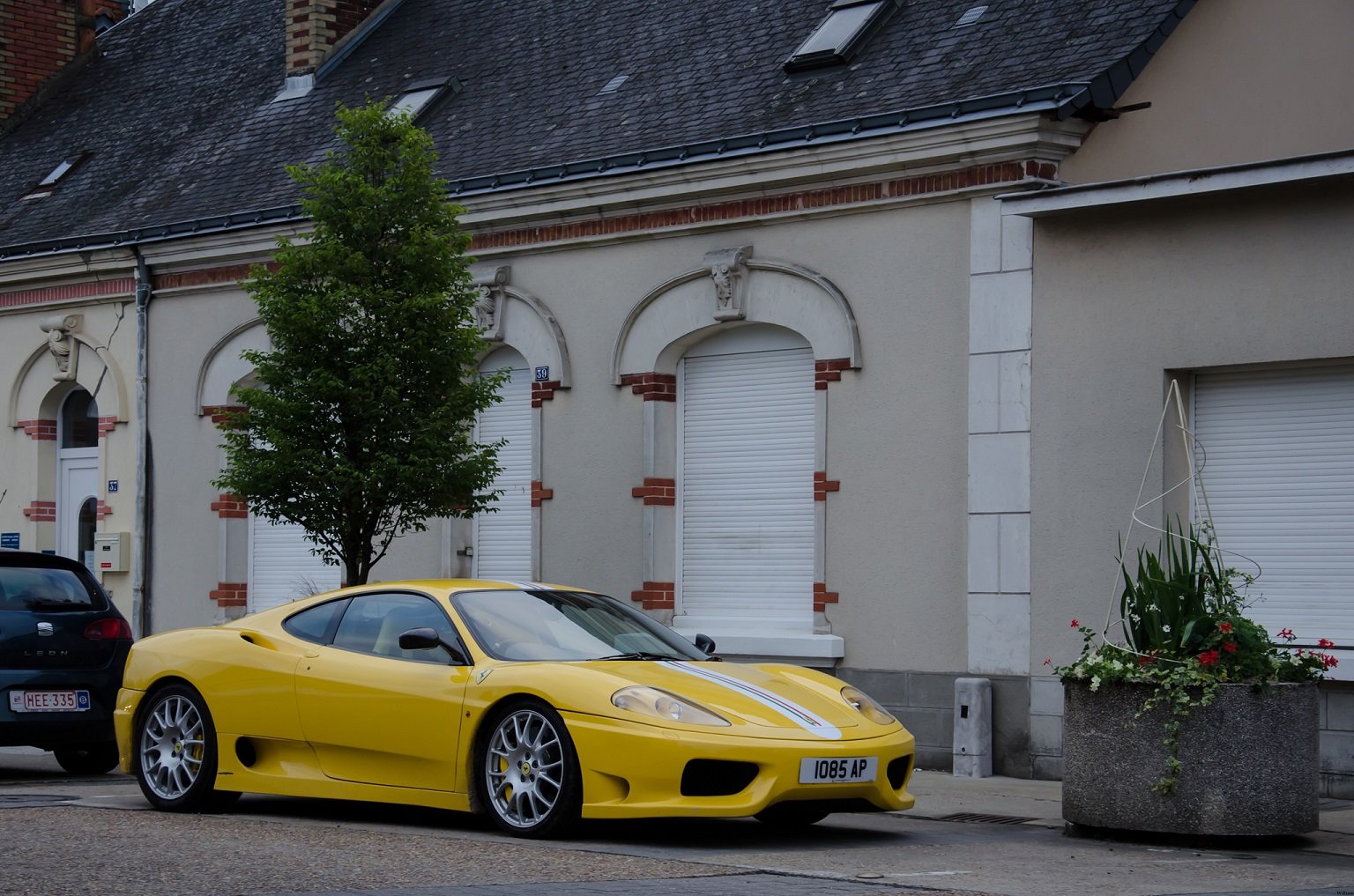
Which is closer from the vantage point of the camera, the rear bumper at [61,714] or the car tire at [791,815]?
the car tire at [791,815]

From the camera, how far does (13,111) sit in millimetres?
25984

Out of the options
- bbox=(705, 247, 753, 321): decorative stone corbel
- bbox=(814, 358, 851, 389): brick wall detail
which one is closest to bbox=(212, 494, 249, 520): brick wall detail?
bbox=(705, 247, 753, 321): decorative stone corbel

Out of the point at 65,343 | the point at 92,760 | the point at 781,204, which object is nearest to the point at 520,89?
the point at 781,204

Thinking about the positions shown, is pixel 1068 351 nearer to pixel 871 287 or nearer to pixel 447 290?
pixel 871 287

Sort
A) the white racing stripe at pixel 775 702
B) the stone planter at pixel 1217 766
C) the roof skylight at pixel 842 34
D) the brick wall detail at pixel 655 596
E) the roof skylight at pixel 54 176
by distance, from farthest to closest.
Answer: the roof skylight at pixel 54 176 < the roof skylight at pixel 842 34 < the brick wall detail at pixel 655 596 < the stone planter at pixel 1217 766 < the white racing stripe at pixel 775 702

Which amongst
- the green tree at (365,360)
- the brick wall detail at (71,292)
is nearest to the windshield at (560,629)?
the green tree at (365,360)

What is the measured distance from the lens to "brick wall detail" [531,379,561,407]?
55.6 feet

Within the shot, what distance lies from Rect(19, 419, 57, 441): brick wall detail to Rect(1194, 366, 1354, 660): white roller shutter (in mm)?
13740

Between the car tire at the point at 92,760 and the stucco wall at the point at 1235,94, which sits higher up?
the stucco wall at the point at 1235,94

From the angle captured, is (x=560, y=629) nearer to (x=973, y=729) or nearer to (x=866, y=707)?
(x=866, y=707)

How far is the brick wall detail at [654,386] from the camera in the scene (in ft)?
53.2

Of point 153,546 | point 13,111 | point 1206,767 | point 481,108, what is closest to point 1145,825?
point 1206,767

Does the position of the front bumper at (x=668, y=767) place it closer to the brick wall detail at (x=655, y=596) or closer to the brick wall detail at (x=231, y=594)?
the brick wall detail at (x=655, y=596)

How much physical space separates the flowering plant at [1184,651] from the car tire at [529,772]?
9.44ft
